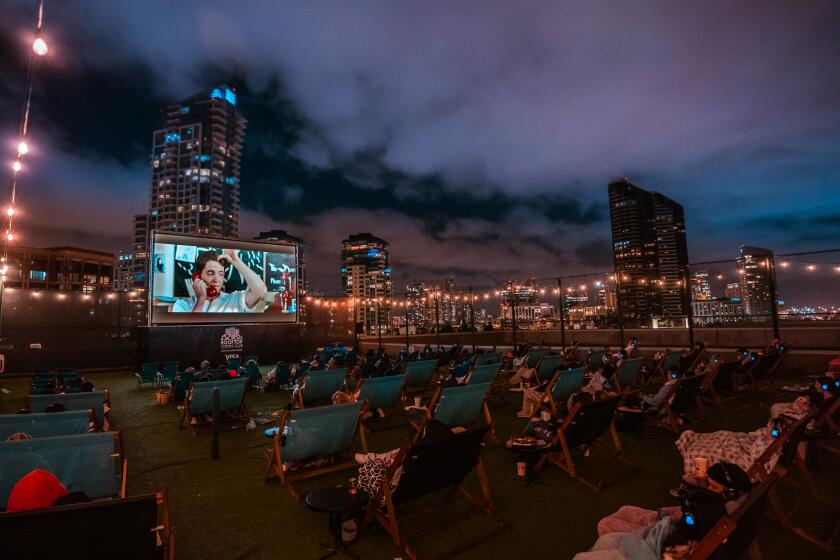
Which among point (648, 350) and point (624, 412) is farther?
point (648, 350)

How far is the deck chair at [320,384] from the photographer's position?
24.9 ft

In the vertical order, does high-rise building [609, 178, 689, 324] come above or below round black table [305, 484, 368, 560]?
above

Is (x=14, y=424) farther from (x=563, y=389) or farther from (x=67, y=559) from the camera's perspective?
(x=563, y=389)

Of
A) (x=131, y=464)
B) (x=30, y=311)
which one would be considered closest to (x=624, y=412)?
(x=131, y=464)

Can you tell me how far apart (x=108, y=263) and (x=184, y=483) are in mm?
98960

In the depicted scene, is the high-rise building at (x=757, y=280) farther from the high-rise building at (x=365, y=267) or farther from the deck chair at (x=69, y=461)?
the high-rise building at (x=365, y=267)

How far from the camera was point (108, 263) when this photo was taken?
272 feet

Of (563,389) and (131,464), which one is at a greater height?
Answer: (563,389)

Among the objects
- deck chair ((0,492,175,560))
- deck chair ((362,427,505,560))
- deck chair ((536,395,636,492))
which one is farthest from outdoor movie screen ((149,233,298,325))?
deck chair ((0,492,175,560))

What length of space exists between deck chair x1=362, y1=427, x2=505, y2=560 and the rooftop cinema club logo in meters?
17.1

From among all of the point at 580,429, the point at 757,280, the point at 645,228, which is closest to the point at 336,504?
the point at 580,429

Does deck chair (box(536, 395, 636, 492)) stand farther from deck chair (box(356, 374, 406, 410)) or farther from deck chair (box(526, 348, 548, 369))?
deck chair (box(526, 348, 548, 369))

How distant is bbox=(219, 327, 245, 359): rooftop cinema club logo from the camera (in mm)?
18438

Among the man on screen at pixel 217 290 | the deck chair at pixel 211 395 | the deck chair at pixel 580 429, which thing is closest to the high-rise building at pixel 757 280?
the deck chair at pixel 580 429
